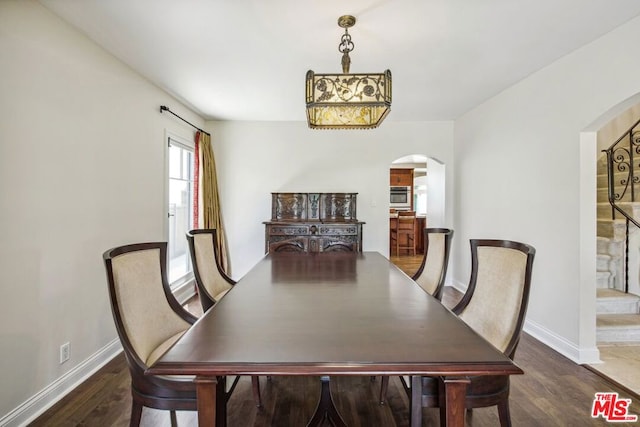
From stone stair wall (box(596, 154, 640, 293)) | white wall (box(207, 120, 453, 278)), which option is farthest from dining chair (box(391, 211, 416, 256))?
stone stair wall (box(596, 154, 640, 293))

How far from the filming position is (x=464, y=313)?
1.89 meters

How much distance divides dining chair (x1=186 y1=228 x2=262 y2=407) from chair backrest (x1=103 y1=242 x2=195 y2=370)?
34 cm

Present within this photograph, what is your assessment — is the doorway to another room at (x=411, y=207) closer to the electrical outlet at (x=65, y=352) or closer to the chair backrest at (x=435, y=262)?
the chair backrest at (x=435, y=262)

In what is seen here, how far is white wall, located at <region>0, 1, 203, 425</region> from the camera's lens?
1.73 meters

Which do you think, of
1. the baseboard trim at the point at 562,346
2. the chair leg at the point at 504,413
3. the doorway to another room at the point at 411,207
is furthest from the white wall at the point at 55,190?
the baseboard trim at the point at 562,346

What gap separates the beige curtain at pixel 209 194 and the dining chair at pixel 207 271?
174cm

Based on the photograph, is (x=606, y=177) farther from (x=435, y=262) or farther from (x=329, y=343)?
(x=329, y=343)

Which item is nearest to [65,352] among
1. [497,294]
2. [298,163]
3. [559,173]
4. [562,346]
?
[497,294]

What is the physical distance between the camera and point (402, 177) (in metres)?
9.05

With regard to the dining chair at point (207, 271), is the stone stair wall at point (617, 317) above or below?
below

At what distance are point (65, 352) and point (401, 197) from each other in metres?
8.31

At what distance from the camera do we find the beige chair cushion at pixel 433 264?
2.31 m

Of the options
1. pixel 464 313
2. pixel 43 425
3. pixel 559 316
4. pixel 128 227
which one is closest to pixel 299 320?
pixel 464 313

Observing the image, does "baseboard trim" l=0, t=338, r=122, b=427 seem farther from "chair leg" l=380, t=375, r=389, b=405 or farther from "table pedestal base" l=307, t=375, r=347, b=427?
"chair leg" l=380, t=375, r=389, b=405
